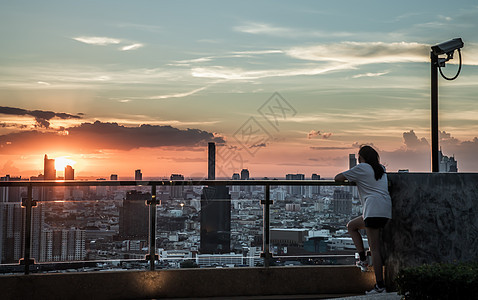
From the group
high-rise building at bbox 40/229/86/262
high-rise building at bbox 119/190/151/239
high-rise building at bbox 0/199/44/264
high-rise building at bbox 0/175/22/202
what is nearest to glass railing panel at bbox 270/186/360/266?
high-rise building at bbox 119/190/151/239

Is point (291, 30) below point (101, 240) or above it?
above

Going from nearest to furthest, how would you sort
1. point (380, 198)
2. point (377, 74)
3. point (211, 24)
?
point (380, 198) → point (211, 24) → point (377, 74)

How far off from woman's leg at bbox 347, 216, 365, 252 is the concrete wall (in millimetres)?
505

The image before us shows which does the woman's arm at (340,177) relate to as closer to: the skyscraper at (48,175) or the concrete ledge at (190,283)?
the concrete ledge at (190,283)

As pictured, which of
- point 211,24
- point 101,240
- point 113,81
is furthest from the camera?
point 113,81

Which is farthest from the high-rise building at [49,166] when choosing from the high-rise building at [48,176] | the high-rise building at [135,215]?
the high-rise building at [135,215]

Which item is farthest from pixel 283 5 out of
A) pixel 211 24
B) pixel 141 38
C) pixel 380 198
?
pixel 380 198

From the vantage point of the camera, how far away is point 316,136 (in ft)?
59.0

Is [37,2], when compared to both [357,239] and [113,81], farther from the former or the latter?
[357,239]

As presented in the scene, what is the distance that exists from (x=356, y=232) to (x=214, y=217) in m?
1.78

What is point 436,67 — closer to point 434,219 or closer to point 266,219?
point 434,219

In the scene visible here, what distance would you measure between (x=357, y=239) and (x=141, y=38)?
808cm

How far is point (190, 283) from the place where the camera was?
7859 mm

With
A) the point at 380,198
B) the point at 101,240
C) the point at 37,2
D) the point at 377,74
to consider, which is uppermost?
the point at 37,2
